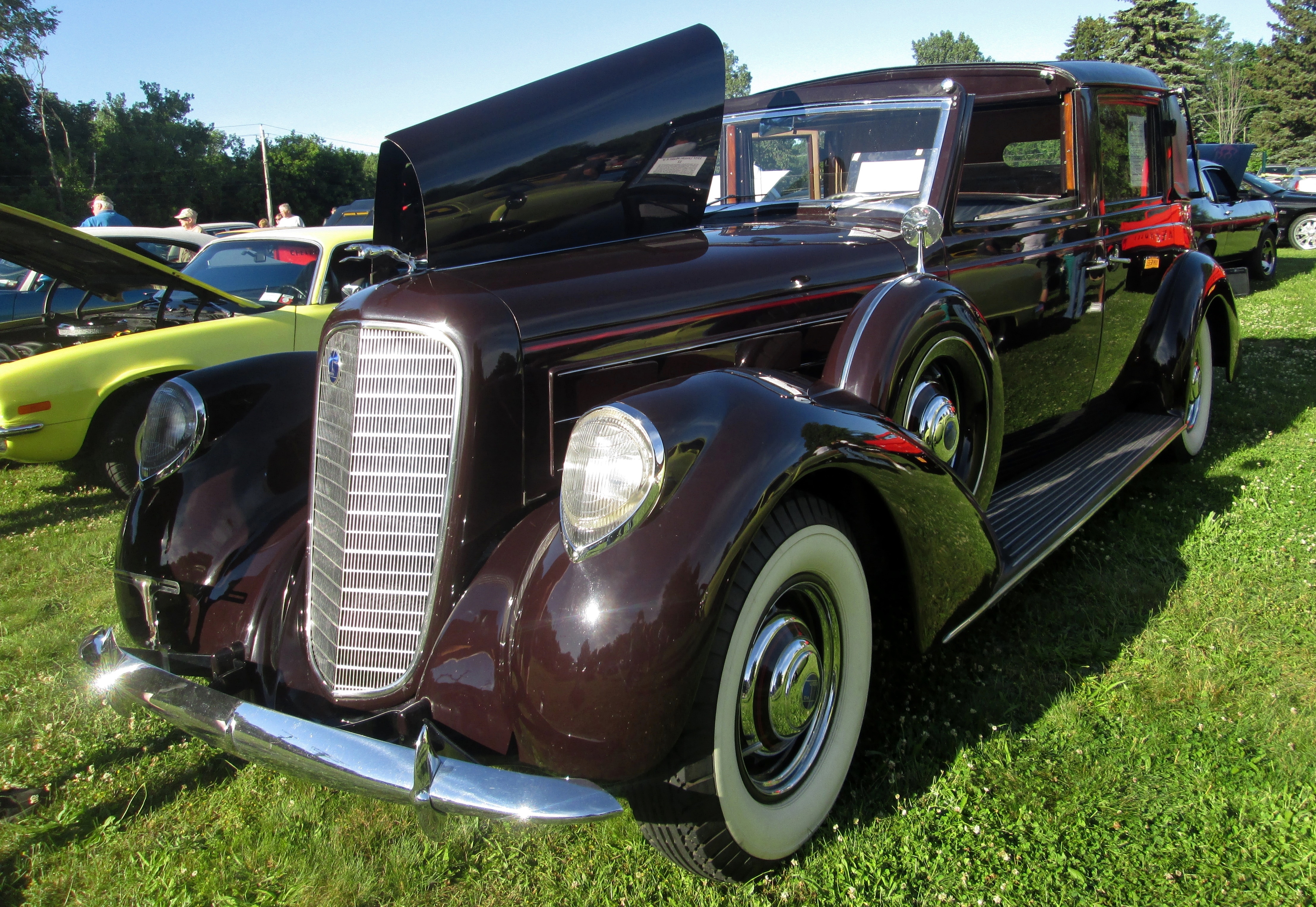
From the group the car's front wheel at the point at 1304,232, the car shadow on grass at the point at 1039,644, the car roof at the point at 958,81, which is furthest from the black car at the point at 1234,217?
the car roof at the point at 958,81

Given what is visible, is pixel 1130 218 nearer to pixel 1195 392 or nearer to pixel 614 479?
pixel 1195 392

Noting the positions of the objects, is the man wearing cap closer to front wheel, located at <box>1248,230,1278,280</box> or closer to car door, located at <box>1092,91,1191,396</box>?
car door, located at <box>1092,91,1191,396</box>

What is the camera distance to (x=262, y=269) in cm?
619

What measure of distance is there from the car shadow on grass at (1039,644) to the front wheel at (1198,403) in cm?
10

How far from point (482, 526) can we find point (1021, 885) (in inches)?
57.3

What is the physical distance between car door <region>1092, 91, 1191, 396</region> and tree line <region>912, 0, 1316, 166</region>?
94.5ft

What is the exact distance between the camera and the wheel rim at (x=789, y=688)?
186 cm

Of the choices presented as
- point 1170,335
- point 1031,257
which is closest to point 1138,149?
point 1170,335

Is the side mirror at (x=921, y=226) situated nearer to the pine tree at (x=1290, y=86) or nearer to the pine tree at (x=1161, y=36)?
the pine tree at (x=1161, y=36)

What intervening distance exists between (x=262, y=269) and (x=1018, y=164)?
5025 millimetres

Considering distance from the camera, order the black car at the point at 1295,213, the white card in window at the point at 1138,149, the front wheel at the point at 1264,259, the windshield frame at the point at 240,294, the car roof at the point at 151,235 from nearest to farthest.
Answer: the white card in window at the point at 1138,149
the windshield frame at the point at 240,294
the car roof at the point at 151,235
the front wheel at the point at 1264,259
the black car at the point at 1295,213

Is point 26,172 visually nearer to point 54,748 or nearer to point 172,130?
point 172,130

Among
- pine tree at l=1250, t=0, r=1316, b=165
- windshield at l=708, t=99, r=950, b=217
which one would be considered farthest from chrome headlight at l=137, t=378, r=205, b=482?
pine tree at l=1250, t=0, r=1316, b=165

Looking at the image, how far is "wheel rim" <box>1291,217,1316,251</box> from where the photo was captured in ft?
51.3
